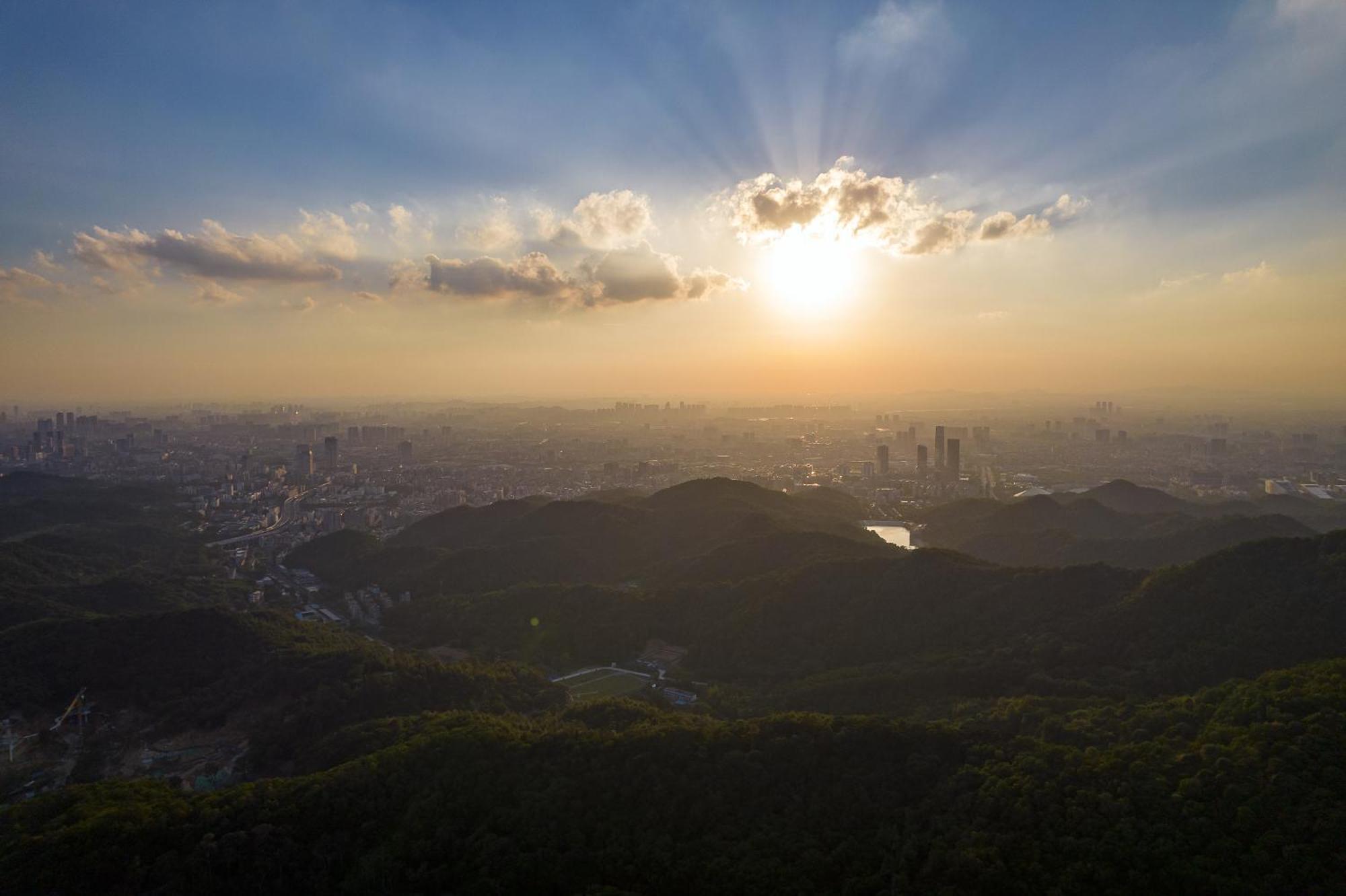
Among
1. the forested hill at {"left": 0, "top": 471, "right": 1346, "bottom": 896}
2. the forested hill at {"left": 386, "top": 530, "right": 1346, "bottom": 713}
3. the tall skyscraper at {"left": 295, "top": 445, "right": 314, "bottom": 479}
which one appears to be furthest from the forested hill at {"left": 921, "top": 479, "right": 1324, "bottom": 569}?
the tall skyscraper at {"left": 295, "top": 445, "right": 314, "bottom": 479}

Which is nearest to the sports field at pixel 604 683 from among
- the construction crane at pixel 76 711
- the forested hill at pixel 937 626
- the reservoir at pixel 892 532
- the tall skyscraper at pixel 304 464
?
the forested hill at pixel 937 626

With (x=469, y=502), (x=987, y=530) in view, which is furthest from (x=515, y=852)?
(x=469, y=502)

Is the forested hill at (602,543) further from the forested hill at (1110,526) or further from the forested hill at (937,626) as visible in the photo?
the forested hill at (1110,526)

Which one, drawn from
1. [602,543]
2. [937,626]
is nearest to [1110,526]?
[937,626]

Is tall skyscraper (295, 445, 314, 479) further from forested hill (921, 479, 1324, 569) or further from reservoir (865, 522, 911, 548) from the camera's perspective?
forested hill (921, 479, 1324, 569)

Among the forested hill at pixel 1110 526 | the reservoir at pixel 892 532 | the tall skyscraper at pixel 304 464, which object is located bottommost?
the reservoir at pixel 892 532

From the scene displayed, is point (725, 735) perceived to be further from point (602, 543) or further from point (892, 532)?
point (892, 532)
